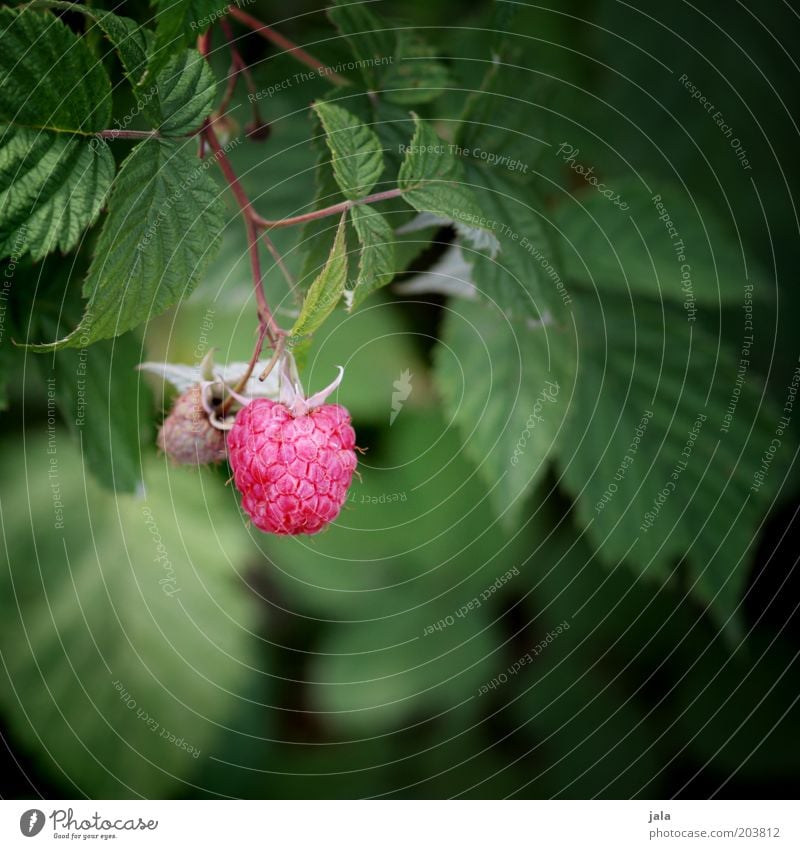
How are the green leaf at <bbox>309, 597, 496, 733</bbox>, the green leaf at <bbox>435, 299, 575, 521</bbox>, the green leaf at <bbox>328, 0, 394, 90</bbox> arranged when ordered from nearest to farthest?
1. the green leaf at <bbox>328, 0, 394, 90</bbox>
2. the green leaf at <bbox>435, 299, 575, 521</bbox>
3. the green leaf at <bbox>309, 597, 496, 733</bbox>

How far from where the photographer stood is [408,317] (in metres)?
0.65

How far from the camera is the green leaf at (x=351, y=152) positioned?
0.39m

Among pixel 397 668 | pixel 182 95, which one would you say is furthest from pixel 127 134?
pixel 397 668

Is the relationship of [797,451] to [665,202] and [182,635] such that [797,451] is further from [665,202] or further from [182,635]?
[182,635]

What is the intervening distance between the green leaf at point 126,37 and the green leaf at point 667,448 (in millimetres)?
417

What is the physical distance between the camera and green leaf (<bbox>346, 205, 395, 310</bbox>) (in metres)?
0.41

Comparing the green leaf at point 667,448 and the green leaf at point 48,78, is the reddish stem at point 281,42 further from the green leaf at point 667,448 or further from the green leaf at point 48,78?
the green leaf at point 667,448

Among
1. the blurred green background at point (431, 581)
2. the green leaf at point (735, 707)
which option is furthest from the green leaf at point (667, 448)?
the green leaf at point (735, 707)

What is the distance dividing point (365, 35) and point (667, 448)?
425mm

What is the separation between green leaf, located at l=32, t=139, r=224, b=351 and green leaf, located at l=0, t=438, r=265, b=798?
253 mm

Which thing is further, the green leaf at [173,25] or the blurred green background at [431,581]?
the blurred green background at [431,581]

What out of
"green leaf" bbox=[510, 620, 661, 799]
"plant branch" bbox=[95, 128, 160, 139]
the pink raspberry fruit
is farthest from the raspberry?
"green leaf" bbox=[510, 620, 661, 799]

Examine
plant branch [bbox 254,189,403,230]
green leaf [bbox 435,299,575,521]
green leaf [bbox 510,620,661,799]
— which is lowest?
green leaf [bbox 510,620,661,799]

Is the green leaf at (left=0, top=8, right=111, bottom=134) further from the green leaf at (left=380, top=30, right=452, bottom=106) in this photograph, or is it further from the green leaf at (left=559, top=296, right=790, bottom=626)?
the green leaf at (left=559, top=296, right=790, bottom=626)
